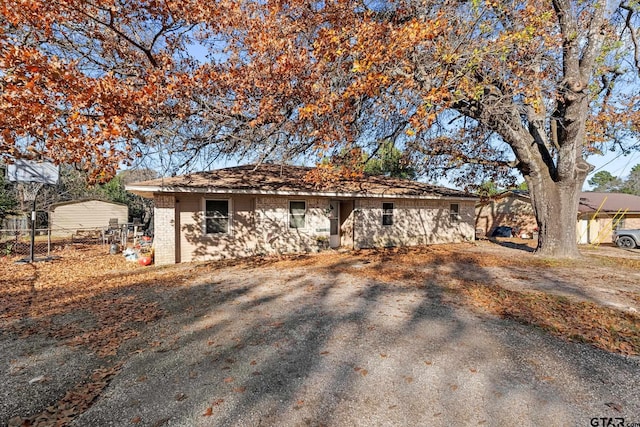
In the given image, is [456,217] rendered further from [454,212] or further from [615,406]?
[615,406]

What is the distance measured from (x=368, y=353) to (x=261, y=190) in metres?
8.36

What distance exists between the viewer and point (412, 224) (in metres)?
15.3

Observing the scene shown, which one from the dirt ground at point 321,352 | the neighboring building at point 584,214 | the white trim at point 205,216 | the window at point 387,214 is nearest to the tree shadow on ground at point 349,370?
the dirt ground at point 321,352

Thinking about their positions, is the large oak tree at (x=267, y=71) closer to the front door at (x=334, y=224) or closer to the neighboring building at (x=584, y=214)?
the front door at (x=334, y=224)

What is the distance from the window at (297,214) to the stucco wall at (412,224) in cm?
254

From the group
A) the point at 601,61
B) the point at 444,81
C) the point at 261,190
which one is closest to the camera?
the point at 444,81

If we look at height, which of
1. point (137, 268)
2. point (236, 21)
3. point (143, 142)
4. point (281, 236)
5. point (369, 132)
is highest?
point (236, 21)

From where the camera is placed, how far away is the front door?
1388 cm

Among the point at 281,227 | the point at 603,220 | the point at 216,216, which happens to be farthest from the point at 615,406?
the point at 603,220

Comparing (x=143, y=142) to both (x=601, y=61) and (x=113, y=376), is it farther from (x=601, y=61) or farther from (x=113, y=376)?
(x=601, y=61)

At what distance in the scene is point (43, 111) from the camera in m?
5.36

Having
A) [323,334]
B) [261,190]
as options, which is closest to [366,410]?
[323,334]

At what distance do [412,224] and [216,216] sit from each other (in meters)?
9.37

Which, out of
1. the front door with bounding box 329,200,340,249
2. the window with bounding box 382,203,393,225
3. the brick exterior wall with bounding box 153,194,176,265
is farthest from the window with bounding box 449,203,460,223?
the brick exterior wall with bounding box 153,194,176,265
